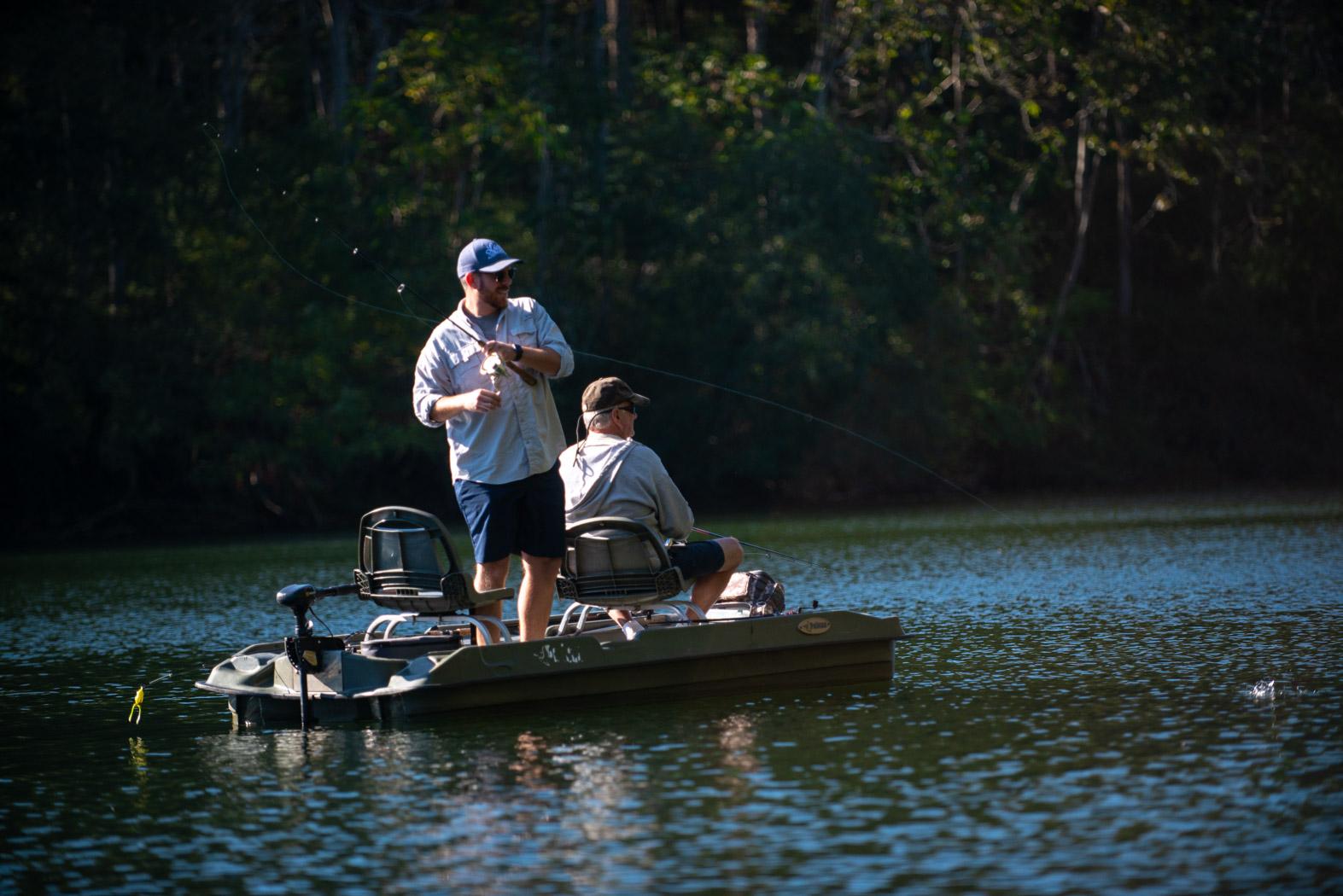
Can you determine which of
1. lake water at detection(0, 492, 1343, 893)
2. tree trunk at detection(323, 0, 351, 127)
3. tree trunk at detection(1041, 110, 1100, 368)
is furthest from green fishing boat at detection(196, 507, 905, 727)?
tree trunk at detection(1041, 110, 1100, 368)

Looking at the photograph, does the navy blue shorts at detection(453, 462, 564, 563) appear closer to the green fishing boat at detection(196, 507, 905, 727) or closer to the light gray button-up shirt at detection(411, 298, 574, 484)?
the light gray button-up shirt at detection(411, 298, 574, 484)

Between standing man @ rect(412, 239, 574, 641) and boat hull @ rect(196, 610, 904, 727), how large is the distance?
364 millimetres

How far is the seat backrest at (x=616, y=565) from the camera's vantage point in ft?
27.5

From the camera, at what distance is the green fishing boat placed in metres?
7.98

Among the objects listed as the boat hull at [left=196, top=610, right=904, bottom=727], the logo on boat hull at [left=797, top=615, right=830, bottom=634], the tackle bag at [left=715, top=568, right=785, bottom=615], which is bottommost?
the boat hull at [left=196, top=610, right=904, bottom=727]

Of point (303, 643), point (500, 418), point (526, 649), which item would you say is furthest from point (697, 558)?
point (303, 643)

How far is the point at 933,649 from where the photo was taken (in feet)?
34.1

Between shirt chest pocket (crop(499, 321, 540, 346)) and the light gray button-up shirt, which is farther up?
shirt chest pocket (crop(499, 321, 540, 346))

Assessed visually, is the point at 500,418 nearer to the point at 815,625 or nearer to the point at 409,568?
the point at 409,568

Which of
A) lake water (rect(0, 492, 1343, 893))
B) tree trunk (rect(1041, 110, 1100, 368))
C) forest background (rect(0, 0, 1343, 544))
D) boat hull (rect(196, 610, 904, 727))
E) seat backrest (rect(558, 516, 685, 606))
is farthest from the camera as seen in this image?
tree trunk (rect(1041, 110, 1100, 368))

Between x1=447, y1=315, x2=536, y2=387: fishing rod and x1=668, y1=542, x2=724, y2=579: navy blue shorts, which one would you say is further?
x1=668, y1=542, x2=724, y2=579: navy blue shorts

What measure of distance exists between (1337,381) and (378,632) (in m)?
28.0

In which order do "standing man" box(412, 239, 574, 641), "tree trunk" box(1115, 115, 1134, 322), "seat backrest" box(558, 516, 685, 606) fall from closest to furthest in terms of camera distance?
"standing man" box(412, 239, 574, 641), "seat backrest" box(558, 516, 685, 606), "tree trunk" box(1115, 115, 1134, 322)

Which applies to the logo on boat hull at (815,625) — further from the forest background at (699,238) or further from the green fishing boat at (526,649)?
the forest background at (699,238)
